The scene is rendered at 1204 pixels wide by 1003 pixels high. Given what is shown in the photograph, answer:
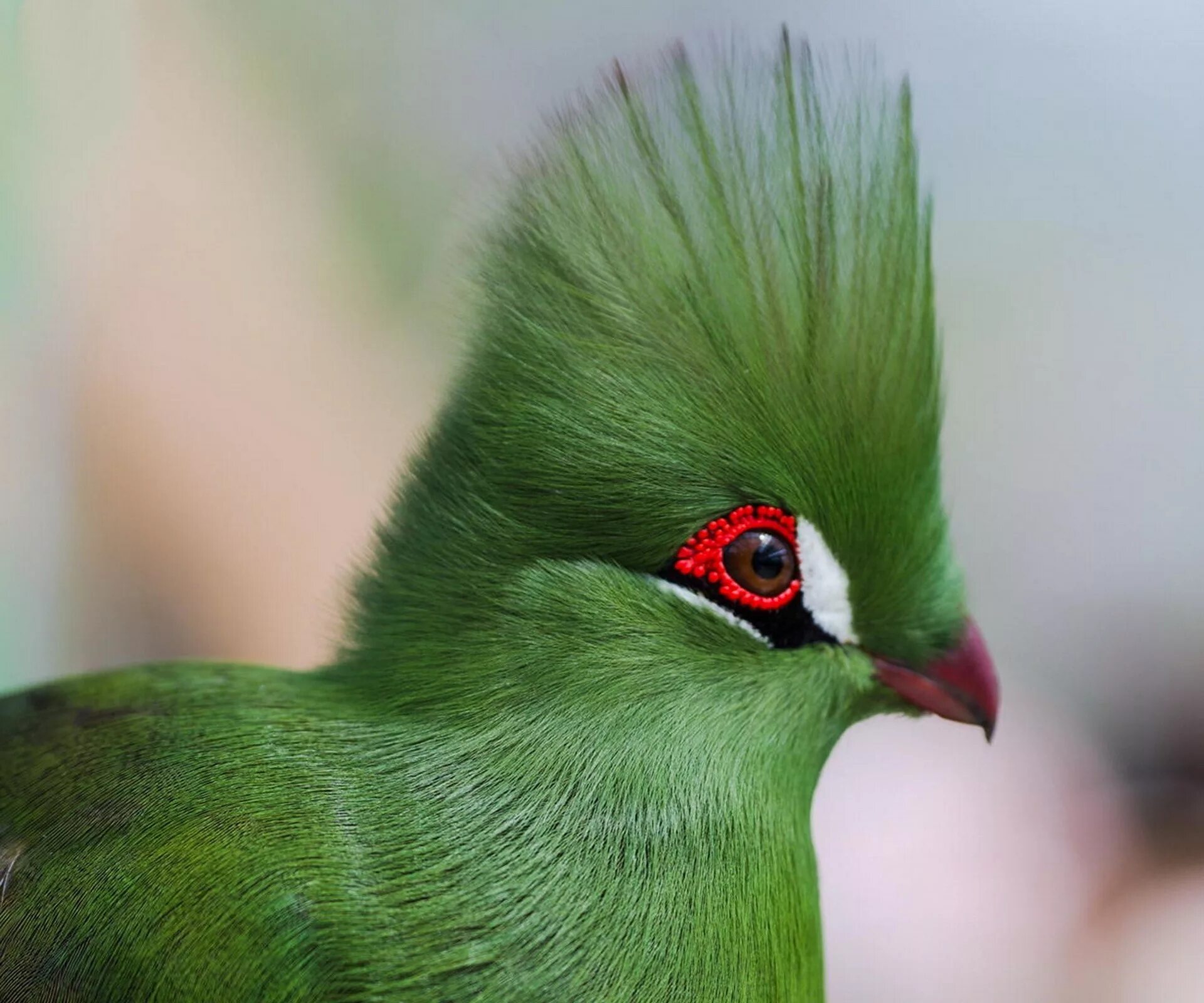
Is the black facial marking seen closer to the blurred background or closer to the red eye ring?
the red eye ring

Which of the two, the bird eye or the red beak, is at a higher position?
the bird eye

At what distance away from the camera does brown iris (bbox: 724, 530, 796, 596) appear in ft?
2.66

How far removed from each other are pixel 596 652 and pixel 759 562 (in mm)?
139

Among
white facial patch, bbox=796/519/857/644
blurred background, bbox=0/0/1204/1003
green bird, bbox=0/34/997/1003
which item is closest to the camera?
green bird, bbox=0/34/997/1003

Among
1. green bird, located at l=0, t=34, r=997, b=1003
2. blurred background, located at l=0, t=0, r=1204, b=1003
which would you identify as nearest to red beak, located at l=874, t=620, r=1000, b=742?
green bird, located at l=0, t=34, r=997, b=1003

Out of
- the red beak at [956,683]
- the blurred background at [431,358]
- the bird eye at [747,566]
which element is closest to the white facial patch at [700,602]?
the bird eye at [747,566]

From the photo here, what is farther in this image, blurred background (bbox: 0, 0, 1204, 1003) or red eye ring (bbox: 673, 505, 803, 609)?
blurred background (bbox: 0, 0, 1204, 1003)

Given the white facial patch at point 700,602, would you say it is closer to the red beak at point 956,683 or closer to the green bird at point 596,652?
the green bird at point 596,652

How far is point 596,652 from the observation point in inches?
31.1

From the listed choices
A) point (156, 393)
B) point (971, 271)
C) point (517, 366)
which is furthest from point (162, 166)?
point (971, 271)

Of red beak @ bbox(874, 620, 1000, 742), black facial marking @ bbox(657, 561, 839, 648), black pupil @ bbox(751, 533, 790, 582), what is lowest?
red beak @ bbox(874, 620, 1000, 742)

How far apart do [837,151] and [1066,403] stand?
1.55m

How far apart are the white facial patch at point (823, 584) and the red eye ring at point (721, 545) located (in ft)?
0.11

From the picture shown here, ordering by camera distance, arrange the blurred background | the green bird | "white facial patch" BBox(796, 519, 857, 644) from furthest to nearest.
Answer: the blurred background < "white facial patch" BBox(796, 519, 857, 644) < the green bird
